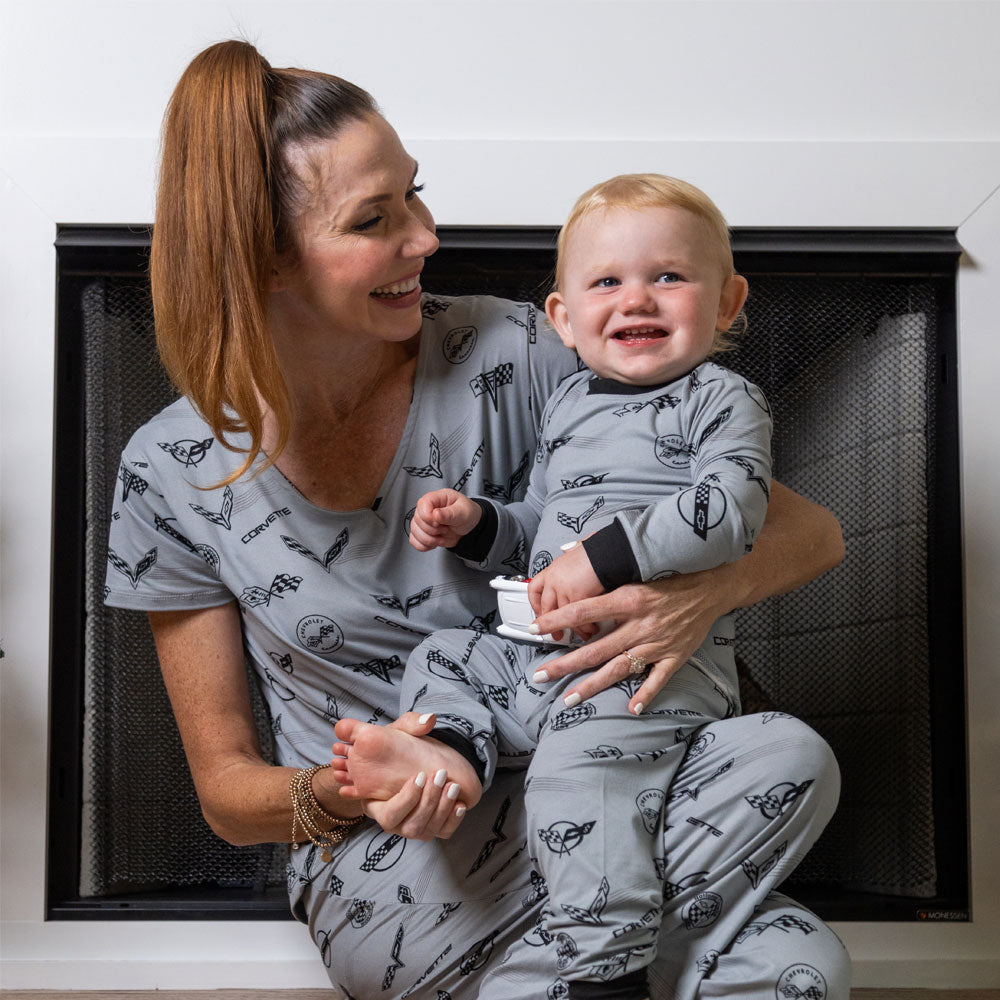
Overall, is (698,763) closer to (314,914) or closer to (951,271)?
(314,914)

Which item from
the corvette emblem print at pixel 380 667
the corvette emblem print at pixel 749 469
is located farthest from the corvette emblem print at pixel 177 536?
the corvette emblem print at pixel 749 469

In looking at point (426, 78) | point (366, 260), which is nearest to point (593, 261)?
point (366, 260)

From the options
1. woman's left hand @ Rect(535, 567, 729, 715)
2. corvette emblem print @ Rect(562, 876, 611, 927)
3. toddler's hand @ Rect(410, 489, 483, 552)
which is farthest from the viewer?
toddler's hand @ Rect(410, 489, 483, 552)

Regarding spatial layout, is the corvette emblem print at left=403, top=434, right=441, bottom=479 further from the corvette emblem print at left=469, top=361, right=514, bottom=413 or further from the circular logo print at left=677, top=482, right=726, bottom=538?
the circular logo print at left=677, top=482, right=726, bottom=538

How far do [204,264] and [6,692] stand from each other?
0.75 metres

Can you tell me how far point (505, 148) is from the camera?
1.43 metres

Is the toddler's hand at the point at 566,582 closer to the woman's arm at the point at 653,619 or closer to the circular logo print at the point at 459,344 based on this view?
the woman's arm at the point at 653,619

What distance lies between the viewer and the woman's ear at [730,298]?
1145 mm

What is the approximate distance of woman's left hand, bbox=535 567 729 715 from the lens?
0.97 m

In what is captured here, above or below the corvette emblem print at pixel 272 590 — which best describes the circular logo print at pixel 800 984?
below

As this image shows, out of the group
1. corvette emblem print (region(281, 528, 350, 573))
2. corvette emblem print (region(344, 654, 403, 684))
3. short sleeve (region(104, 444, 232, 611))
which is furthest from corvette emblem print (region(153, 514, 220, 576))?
corvette emblem print (region(344, 654, 403, 684))

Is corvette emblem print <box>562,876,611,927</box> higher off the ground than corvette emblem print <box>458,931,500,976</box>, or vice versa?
corvette emblem print <box>562,876,611,927</box>

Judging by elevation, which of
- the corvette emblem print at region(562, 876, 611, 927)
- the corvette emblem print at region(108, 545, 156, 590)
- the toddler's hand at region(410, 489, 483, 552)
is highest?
the toddler's hand at region(410, 489, 483, 552)

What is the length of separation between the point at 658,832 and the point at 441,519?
15.1 inches
